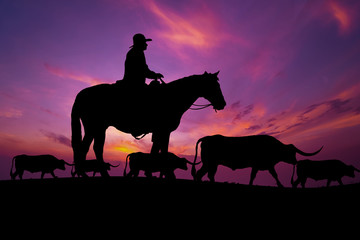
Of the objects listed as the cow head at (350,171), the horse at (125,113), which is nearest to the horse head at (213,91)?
the horse at (125,113)

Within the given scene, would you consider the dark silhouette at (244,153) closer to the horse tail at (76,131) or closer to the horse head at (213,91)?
the horse head at (213,91)

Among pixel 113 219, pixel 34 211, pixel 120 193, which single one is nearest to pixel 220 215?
pixel 113 219

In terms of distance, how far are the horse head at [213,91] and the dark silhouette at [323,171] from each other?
919 centimetres

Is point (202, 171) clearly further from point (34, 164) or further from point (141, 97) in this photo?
point (34, 164)

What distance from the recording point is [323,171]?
13562 millimetres

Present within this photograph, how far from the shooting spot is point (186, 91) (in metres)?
6.87

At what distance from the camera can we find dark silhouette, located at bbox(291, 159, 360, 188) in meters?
13.6

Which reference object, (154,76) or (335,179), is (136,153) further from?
(335,179)

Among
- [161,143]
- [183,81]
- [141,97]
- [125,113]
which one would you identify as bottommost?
[161,143]

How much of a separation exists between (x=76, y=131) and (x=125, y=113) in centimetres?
153

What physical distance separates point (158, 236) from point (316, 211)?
2.44 metres

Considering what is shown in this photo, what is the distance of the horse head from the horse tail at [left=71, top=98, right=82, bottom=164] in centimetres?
384

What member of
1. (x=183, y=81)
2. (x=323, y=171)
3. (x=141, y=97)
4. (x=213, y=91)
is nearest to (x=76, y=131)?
(x=141, y=97)

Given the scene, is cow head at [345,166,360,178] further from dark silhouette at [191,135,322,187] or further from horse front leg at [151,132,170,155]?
horse front leg at [151,132,170,155]
